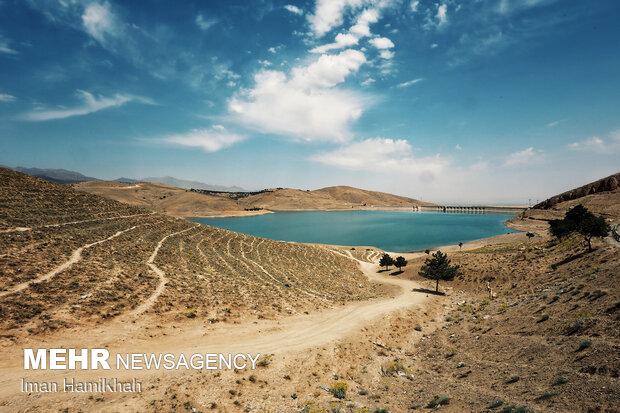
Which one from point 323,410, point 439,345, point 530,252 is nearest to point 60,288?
point 323,410

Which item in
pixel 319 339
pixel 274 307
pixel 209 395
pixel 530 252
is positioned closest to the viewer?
pixel 209 395

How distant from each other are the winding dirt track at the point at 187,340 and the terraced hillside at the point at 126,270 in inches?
56.6

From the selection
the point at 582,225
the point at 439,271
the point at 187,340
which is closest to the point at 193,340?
the point at 187,340

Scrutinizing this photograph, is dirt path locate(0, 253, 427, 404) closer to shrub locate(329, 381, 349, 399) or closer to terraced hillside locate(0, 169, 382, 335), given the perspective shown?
terraced hillside locate(0, 169, 382, 335)

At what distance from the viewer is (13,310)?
19.2 metres

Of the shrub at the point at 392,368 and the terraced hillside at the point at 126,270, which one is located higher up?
the terraced hillside at the point at 126,270

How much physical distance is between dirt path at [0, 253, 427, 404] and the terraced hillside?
159cm

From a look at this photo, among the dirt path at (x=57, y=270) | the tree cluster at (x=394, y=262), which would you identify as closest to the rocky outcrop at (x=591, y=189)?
the tree cluster at (x=394, y=262)

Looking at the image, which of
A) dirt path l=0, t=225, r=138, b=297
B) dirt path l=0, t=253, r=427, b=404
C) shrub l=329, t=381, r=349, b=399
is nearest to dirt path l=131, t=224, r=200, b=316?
dirt path l=0, t=253, r=427, b=404

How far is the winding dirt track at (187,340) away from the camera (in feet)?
49.2

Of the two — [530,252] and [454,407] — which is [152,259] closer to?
[454,407]

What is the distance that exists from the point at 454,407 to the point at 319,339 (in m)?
10.8

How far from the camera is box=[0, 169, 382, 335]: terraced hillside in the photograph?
21906 millimetres

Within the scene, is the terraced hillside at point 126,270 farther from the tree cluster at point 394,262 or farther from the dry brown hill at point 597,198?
the dry brown hill at point 597,198
